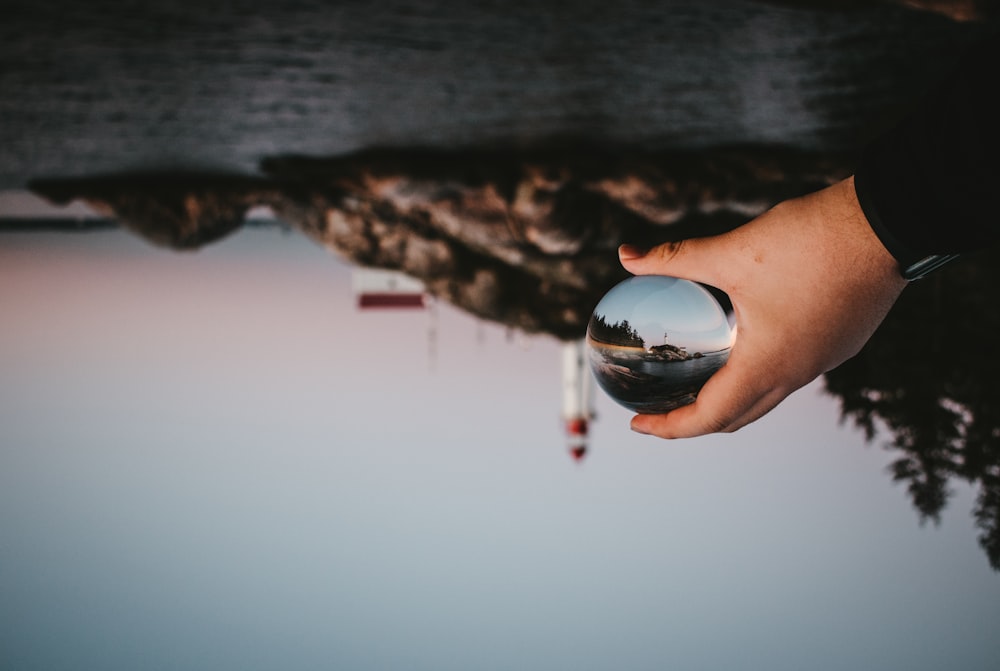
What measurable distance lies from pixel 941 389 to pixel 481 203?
743cm

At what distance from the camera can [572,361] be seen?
89.4 ft

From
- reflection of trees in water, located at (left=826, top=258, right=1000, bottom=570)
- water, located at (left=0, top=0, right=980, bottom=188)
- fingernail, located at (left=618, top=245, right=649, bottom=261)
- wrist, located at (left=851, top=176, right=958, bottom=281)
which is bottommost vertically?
wrist, located at (left=851, top=176, right=958, bottom=281)

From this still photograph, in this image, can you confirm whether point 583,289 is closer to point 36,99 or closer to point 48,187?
point 36,99

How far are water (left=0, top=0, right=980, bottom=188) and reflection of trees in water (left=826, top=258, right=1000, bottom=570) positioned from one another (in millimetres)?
3172

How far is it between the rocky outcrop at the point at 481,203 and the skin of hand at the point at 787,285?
5.73 m

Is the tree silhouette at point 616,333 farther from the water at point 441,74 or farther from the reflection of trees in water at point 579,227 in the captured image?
the reflection of trees in water at point 579,227

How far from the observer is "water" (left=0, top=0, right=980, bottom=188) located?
442 centimetres

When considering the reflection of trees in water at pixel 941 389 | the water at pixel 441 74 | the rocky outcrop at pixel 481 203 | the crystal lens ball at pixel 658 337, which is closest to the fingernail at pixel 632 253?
the crystal lens ball at pixel 658 337

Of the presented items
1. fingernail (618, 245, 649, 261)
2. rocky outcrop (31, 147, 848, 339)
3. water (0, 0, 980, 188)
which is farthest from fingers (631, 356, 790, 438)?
rocky outcrop (31, 147, 848, 339)

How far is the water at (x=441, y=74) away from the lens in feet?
14.5

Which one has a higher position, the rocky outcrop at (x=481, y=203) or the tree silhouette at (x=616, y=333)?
the rocky outcrop at (x=481, y=203)

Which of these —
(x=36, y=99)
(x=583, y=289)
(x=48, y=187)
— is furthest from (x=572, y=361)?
(x=36, y=99)

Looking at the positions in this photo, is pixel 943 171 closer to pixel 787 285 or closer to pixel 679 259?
pixel 787 285

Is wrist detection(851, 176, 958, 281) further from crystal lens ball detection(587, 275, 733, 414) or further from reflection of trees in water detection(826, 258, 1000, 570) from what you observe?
reflection of trees in water detection(826, 258, 1000, 570)
